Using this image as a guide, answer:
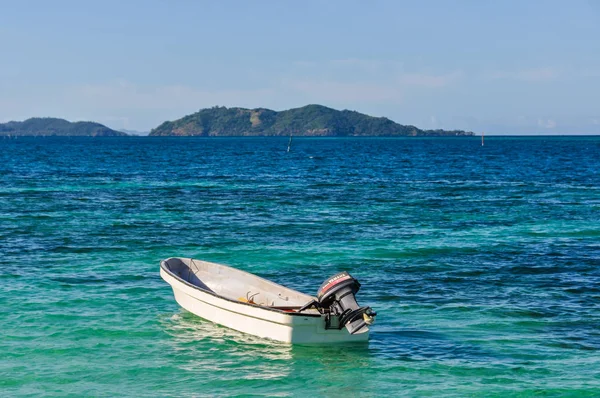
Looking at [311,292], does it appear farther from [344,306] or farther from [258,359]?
[258,359]

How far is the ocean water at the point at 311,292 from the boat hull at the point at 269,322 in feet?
0.85

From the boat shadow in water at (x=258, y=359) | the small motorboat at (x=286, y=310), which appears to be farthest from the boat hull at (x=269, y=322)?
the boat shadow in water at (x=258, y=359)

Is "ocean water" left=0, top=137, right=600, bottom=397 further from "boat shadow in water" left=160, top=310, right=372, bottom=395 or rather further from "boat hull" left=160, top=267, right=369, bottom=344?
"boat hull" left=160, top=267, right=369, bottom=344

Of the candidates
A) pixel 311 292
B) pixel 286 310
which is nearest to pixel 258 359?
pixel 286 310

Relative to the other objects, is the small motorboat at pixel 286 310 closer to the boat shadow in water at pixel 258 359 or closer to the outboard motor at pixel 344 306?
the outboard motor at pixel 344 306

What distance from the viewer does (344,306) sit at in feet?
62.3

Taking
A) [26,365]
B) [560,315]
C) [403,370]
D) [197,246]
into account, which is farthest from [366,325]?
[197,246]

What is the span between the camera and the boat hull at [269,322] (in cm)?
1903

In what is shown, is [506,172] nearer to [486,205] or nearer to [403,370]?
[486,205]

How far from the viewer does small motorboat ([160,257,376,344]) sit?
1897 cm

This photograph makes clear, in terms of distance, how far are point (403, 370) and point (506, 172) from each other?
7446cm

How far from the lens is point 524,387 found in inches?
666

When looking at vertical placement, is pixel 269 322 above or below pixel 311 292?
above

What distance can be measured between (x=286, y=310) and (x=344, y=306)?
205 centimetres
